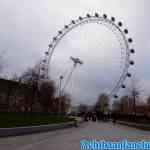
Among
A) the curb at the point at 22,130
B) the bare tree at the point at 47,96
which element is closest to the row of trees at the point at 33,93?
the bare tree at the point at 47,96

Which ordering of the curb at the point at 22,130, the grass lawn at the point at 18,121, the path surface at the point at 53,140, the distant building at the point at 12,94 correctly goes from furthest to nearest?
the distant building at the point at 12,94 → the grass lawn at the point at 18,121 → the curb at the point at 22,130 → the path surface at the point at 53,140

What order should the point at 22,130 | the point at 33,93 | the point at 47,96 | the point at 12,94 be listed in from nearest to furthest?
the point at 22,130
the point at 33,93
the point at 12,94
the point at 47,96

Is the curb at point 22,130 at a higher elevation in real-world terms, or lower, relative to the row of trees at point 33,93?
lower

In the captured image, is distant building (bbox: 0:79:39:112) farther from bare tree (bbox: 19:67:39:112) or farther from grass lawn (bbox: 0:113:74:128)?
grass lawn (bbox: 0:113:74:128)

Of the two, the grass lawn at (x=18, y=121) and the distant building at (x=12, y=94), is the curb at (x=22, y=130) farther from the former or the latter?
the distant building at (x=12, y=94)

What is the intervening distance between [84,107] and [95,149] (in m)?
175

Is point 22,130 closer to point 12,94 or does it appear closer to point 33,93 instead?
point 33,93

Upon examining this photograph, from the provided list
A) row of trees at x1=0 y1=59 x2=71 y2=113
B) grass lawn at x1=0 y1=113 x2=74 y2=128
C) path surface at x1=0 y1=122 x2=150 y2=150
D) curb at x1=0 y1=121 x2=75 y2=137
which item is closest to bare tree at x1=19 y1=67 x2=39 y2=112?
row of trees at x1=0 y1=59 x2=71 y2=113

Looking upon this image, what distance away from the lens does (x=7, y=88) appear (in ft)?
223

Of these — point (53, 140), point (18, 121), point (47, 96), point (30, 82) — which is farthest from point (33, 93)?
point (47, 96)

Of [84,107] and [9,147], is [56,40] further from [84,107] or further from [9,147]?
[84,107]

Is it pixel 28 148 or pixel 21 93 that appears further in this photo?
pixel 21 93

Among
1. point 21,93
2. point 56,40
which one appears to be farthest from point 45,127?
point 21,93

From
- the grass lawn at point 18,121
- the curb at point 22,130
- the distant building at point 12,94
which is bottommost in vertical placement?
the curb at point 22,130
